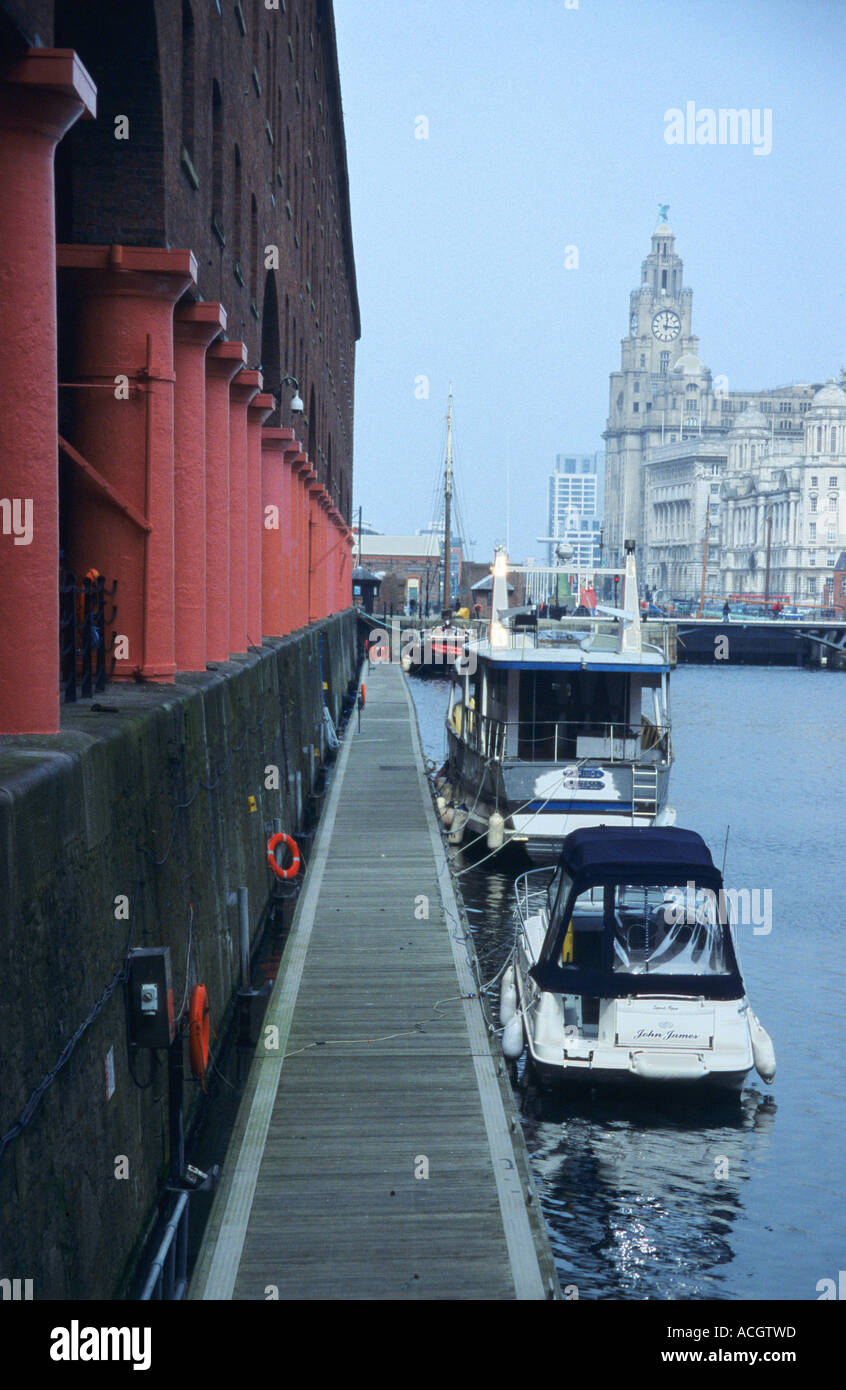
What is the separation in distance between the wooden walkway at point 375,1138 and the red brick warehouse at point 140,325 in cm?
412

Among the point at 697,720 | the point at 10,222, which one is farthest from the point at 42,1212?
the point at 697,720

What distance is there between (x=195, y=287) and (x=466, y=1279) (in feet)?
38.3

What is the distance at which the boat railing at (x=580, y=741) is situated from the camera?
2905 centimetres

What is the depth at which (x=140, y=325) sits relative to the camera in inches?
547

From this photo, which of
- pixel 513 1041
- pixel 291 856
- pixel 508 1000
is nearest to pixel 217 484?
pixel 291 856

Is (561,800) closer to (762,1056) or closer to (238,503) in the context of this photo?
(238,503)

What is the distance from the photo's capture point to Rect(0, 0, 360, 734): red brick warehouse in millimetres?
9008

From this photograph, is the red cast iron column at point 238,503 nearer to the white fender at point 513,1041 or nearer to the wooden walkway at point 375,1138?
the wooden walkway at point 375,1138

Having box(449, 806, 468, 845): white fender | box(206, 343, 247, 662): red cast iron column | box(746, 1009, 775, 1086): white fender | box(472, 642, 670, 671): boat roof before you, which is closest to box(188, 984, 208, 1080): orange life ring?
box(746, 1009, 775, 1086): white fender

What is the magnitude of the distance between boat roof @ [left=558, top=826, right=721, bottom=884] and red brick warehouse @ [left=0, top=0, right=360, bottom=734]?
5008 mm

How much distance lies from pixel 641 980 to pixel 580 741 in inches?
515

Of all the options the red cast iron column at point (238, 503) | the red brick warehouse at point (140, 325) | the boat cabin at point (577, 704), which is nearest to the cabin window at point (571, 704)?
the boat cabin at point (577, 704)

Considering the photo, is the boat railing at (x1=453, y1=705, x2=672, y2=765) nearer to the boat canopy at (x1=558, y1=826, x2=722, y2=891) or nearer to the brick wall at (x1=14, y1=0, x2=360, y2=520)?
the brick wall at (x1=14, y1=0, x2=360, y2=520)

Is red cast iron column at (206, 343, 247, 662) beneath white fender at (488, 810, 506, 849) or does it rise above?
above
